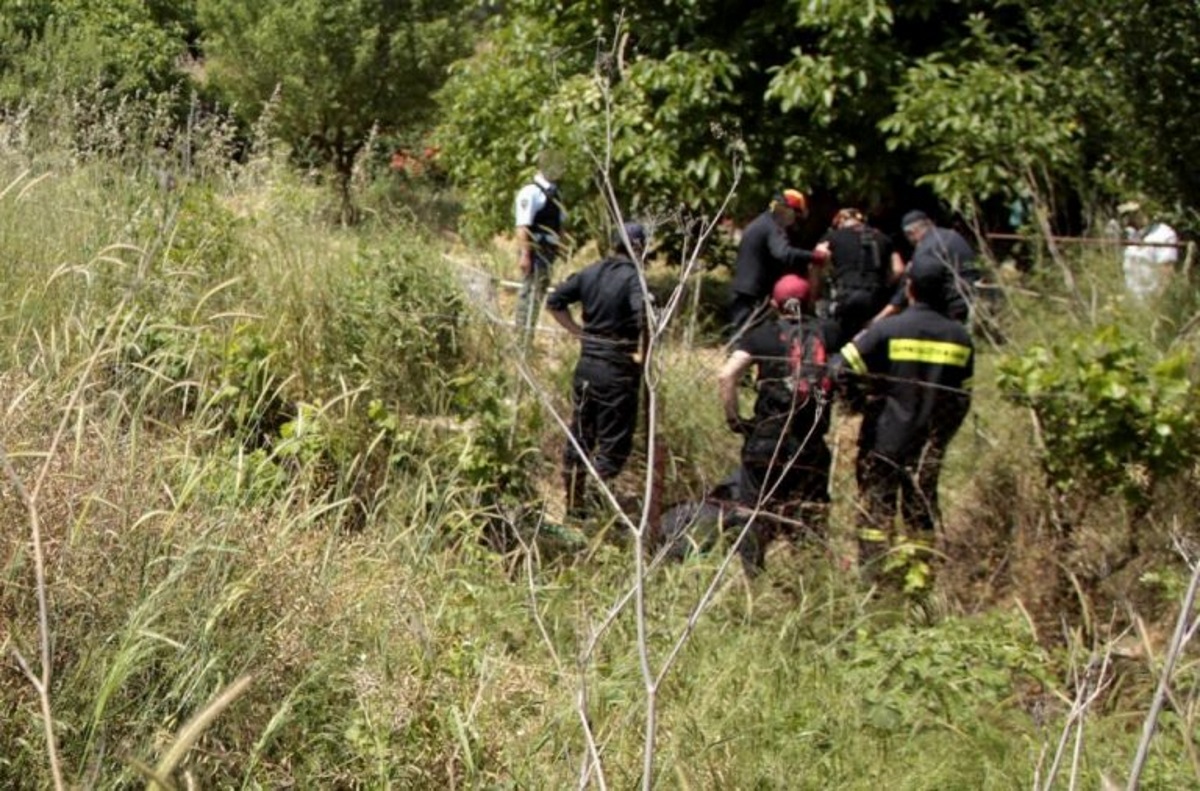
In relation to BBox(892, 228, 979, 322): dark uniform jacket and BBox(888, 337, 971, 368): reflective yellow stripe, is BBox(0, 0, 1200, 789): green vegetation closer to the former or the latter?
BBox(888, 337, 971, 368): reflective yellow stripe

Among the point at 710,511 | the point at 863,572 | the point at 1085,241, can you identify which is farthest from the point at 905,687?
the point at 1085,241

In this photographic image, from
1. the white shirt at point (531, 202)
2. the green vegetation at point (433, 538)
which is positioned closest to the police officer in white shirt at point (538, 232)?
the white shirt at point (531, 202)

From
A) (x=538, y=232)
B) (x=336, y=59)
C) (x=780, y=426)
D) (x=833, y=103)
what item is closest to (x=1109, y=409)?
(x=780, y=426)

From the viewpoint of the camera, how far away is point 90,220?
657 cm

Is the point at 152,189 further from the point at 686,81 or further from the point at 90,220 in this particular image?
the point at 686,81

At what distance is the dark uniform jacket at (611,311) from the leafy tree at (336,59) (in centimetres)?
Result: 1322

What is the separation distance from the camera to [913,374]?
21.6 ft

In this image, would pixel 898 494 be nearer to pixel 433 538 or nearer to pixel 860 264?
pixel 433 538

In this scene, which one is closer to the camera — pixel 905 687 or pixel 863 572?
pixel 905 687

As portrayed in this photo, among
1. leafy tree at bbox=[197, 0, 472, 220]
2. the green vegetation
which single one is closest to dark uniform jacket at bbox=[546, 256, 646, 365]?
the green vegetation

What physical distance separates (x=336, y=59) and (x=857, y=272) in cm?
1171

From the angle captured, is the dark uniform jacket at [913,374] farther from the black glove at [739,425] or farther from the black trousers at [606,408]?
the black trousers at [606,408]

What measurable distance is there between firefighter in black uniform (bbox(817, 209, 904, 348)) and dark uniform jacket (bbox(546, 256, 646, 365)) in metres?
3.29

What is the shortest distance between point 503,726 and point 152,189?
12.6ft
